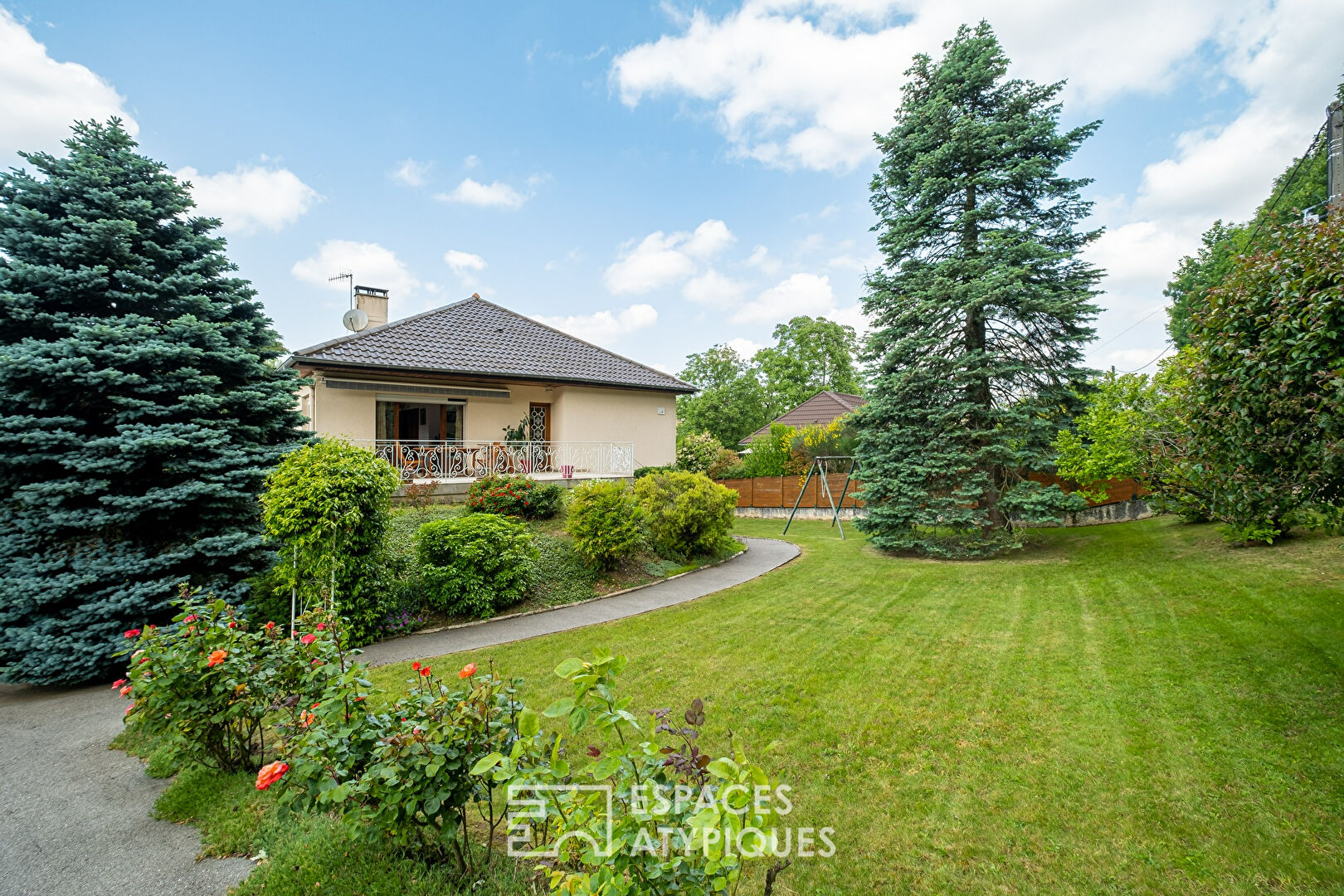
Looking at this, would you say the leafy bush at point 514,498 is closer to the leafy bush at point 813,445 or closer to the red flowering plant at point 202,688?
the red flowering plant at point 202,688

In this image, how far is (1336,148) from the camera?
17.1 feet

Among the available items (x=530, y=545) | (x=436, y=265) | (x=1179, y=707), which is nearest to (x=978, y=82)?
(x=1179, y=707)

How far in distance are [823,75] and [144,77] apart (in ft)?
34.4

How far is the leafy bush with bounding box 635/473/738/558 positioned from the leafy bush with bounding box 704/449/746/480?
30.3ft

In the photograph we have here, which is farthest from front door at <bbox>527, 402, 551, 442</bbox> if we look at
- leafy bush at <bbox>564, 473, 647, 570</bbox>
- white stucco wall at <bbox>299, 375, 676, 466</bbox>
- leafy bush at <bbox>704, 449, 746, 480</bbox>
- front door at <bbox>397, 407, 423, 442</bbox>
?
leafy bush at <bbox>704, 449, 746, 480</bbox>

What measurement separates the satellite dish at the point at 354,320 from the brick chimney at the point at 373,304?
752 mm

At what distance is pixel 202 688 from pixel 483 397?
12.0 m

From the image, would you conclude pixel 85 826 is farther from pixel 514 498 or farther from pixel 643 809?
pixel 514 498

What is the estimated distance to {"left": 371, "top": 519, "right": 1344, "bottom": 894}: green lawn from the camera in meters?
2.53

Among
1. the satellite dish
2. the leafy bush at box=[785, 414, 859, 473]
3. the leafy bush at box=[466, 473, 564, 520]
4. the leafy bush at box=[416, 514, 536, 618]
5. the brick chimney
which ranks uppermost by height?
the brick chimney

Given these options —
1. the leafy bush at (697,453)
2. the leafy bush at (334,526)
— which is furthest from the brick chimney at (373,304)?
the leafy bush at (334,526)

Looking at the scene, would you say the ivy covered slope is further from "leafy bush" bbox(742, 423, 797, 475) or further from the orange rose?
"leafy bush" bbox(742, 423, 797, 475)

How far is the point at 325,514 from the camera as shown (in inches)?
227

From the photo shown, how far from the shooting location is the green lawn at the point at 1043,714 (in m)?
2.53
